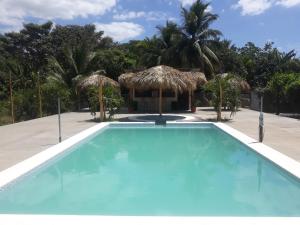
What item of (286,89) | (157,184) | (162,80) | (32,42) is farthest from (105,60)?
(157,184)

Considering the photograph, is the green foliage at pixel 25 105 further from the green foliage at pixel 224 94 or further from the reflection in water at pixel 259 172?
the reflection in water at pixel 259 172

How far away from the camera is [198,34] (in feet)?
107

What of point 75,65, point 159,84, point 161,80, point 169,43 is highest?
point 169,43

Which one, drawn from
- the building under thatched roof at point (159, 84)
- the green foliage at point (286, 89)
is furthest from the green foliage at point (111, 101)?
the green foliage at point (286, 89)

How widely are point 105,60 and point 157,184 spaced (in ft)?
79.7

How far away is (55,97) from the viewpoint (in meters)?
22.2

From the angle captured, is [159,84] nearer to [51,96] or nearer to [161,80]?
[161,80]

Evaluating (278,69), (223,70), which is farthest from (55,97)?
(278,69)

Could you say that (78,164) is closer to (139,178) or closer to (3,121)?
(139,178)

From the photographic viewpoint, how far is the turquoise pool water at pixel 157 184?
20.2ft

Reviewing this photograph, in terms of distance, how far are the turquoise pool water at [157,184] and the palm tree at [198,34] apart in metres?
20.6

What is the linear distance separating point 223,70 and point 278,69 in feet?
20.0

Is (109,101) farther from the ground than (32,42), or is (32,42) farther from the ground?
(32,42)

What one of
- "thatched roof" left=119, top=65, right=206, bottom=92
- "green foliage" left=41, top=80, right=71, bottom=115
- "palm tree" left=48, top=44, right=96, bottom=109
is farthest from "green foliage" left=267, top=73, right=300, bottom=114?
"palm tree" left=48, top=44, right=96, bottom=109
